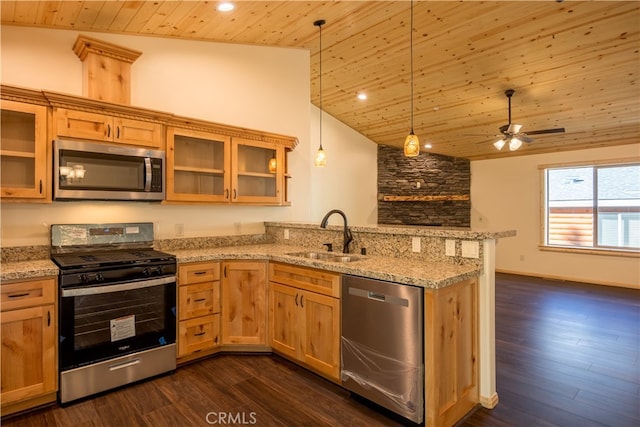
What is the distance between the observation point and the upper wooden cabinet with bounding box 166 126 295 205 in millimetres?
3219

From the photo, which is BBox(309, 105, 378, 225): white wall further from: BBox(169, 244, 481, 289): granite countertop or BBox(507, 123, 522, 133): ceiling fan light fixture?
BBox(169, 244, 481, 289): granite countertop

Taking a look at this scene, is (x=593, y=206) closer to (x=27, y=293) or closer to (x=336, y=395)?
(x=336, y=395)

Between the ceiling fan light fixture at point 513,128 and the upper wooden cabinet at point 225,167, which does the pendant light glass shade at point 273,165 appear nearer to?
the upper wooden cabinet at point 225,167

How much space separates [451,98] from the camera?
5320 millimetres

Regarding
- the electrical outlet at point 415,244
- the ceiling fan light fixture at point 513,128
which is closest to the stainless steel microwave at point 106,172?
the electrical outlet at point 415,244

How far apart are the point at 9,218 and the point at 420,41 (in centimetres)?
427

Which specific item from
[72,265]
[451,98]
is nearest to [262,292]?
[72,265]

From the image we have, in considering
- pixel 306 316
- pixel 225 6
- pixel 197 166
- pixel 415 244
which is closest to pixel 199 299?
pixel 306 316

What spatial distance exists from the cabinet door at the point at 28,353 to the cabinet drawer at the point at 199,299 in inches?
33.5

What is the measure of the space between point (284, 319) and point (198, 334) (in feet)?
2.38

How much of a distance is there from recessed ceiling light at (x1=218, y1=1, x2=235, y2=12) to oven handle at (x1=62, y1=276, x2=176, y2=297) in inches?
88.8

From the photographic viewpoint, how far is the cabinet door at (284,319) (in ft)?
9.28

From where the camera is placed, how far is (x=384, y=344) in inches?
85.5

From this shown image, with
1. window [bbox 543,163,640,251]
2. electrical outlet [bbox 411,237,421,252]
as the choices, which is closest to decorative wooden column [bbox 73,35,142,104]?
electrical outlet [bbox 411,237,421,252]
